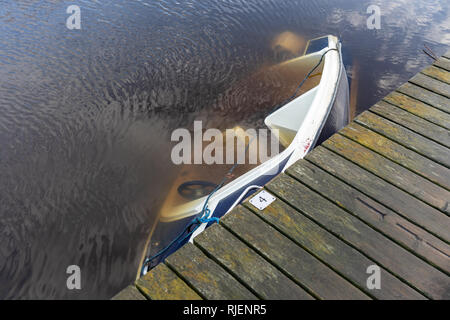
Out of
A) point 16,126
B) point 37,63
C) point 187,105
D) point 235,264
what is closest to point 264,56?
point 187,105

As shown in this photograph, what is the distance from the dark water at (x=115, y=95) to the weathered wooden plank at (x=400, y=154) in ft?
6.03

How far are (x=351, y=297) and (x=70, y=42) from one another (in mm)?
4504

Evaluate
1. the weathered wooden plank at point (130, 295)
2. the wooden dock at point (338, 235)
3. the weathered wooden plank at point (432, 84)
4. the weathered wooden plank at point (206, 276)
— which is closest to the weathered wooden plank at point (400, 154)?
the wooden dock at point (338, 235)

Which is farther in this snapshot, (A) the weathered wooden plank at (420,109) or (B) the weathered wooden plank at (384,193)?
(A) the weathered wooden plank at (420,109)

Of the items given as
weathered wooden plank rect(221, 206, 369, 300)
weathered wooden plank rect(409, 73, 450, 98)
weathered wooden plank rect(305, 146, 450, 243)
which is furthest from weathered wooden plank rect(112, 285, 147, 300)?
weathered wooden plank rect(409, 73, 450, 98)

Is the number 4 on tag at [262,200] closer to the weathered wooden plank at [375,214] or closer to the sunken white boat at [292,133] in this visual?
the weathered wooden plank at [375,214]

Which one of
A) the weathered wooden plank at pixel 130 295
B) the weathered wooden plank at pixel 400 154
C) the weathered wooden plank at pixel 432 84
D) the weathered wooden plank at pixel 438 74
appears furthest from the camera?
the weathered wooden plank at pixel 438 74

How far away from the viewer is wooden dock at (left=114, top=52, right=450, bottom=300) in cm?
142

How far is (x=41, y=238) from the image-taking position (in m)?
2.71

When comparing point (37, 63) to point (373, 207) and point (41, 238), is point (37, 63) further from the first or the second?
point (373, 207)

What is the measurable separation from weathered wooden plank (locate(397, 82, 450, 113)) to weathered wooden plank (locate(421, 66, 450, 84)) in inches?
11.5

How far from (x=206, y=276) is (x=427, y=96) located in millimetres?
2270

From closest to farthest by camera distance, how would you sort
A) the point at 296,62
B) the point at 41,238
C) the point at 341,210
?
the point at 341,210 < the point at 41,238 < the point at 296,62

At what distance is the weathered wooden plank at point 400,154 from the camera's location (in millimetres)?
1972
